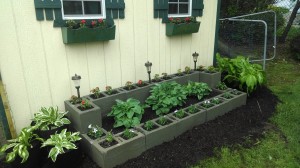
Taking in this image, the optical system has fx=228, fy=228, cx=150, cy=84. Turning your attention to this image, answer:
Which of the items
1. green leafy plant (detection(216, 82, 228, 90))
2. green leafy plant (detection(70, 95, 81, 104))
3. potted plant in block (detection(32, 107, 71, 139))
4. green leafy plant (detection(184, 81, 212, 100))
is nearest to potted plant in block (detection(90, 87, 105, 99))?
green leafy plant (detection(70, 95, 81, 104))

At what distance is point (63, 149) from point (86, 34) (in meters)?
1.30

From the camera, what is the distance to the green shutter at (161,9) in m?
3.42

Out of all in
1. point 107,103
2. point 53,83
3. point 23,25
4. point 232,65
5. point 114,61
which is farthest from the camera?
point 232,65

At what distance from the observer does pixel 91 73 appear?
303cm

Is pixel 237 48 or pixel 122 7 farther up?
pixel 122 7

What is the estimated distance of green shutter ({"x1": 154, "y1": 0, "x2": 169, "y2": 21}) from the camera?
3.42 m

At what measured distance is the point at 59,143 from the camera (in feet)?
6.88

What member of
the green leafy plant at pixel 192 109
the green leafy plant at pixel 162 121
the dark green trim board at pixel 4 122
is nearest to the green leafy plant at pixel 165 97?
the green leafy plant at pixel 192 109

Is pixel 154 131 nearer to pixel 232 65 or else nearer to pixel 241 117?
pixel 241 117

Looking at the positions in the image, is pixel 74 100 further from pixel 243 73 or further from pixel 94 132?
pixel 243 73

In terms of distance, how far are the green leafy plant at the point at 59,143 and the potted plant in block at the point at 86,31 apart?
1.05 metres

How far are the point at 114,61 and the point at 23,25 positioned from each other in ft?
3.93

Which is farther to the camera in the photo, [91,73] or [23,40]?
[91,73]

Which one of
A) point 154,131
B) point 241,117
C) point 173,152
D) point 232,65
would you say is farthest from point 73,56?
point 232,65
